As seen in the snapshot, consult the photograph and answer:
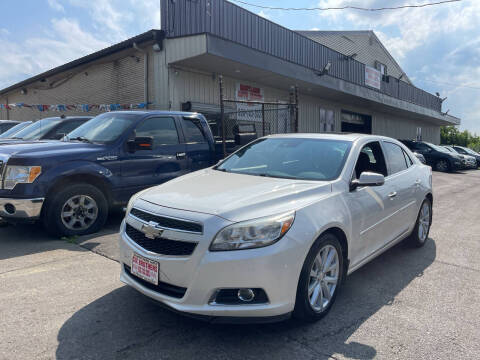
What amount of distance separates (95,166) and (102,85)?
961 centimetres

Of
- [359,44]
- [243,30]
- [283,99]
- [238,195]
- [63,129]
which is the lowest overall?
[238,195]

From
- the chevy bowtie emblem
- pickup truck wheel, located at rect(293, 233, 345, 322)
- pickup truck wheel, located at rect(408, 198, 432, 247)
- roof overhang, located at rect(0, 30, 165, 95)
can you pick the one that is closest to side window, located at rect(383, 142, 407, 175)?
pickup truck wheel, located at rect(408, 198, 432, 247)

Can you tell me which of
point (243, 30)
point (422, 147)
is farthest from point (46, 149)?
point (422, 147)

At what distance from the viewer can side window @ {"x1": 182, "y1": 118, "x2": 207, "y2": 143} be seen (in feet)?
20.9

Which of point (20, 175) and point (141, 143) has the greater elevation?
point (141, 143)

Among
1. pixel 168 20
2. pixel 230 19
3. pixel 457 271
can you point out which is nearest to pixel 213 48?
pixel 168 20

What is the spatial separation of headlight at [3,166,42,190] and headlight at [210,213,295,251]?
334 centimetres

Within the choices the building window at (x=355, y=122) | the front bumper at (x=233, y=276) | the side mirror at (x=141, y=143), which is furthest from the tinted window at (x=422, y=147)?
the front bumper at (x=233, y=276)

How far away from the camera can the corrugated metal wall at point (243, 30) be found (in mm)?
10812

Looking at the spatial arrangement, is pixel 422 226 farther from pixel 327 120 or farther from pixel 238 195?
pixel 327 120

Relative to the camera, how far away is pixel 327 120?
60.6 feet

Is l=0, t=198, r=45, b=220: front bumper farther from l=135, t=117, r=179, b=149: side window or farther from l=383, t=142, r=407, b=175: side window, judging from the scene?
l=383, t=142, r=407, b=175: side window

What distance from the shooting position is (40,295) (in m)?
3.30

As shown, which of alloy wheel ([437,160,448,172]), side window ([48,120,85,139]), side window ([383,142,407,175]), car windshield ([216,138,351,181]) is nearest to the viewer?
car windshield ([216,138,351,181])
